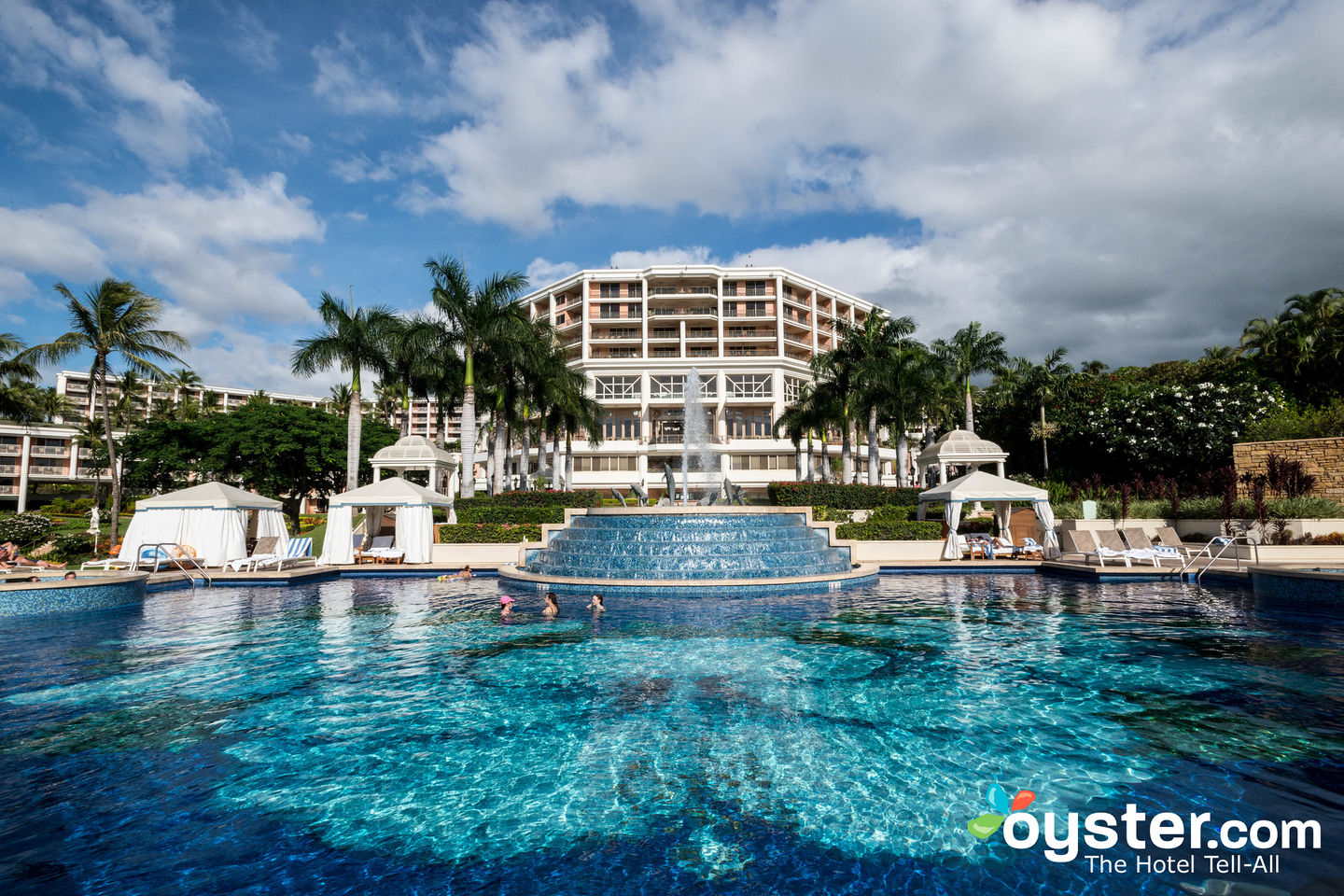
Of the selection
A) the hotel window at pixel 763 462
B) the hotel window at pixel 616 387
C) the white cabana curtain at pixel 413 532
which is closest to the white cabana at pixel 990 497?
the white cabana curtain at pixel 413 532

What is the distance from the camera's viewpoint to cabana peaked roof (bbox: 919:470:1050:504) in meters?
21.0

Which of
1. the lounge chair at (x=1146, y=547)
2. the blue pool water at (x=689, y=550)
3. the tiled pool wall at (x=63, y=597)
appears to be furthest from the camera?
the lounge chair at (x=1146, y=547)

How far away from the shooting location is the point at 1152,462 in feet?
126

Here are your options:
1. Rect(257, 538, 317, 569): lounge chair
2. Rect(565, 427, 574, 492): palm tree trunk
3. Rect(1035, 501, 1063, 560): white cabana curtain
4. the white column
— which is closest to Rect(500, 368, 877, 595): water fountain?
Rect(1035, 501, 1063, 560): white cabana curtain

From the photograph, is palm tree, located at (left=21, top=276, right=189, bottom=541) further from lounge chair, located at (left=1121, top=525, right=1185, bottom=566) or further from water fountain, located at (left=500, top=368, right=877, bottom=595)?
lounge chair, located at (left=1121, top=525, right=1185, bottom=566)

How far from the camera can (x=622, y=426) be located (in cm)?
5800

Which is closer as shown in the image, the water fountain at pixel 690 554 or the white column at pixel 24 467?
the water fountain at pixel 690 554

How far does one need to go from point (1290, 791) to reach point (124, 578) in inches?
797

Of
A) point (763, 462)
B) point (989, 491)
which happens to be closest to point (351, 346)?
point (989, 491)

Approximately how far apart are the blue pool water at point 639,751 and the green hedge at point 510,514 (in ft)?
41.7

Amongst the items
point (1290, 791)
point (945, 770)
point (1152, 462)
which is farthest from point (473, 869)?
point (1152, 462)

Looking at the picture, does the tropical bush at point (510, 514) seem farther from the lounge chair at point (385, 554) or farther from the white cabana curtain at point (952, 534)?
the white cabana curtain at point (952, 534)

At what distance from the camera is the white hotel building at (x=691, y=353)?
5591 cm

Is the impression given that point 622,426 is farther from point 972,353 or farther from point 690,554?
point 690,554
